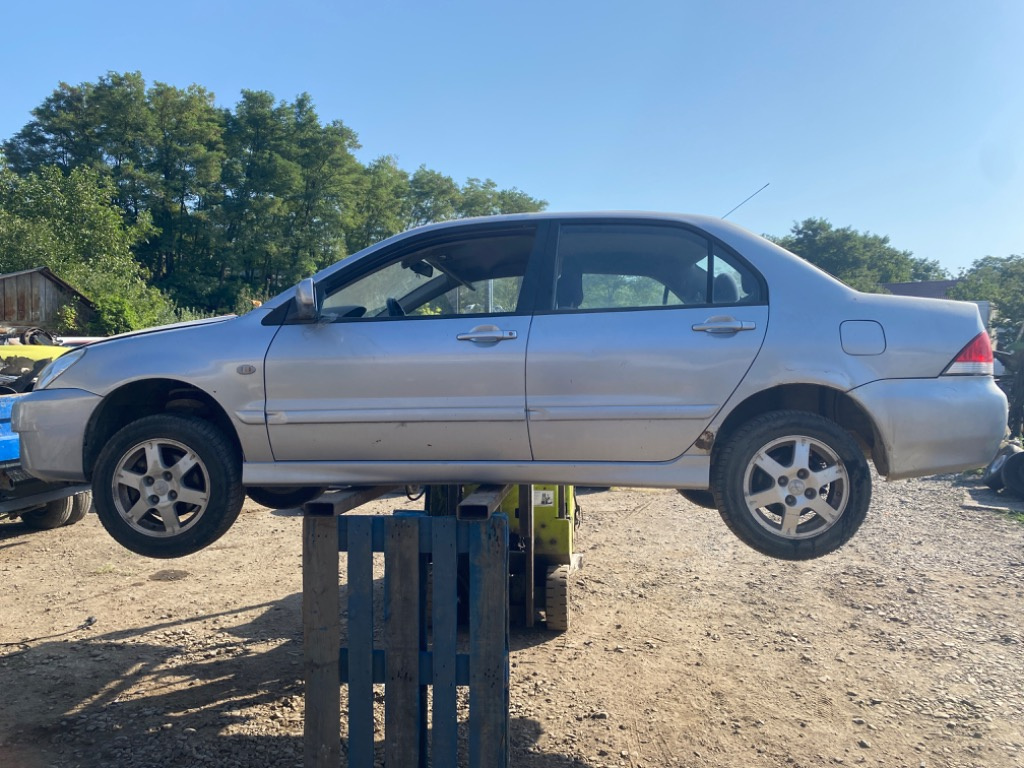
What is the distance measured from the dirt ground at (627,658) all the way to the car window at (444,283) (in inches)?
114

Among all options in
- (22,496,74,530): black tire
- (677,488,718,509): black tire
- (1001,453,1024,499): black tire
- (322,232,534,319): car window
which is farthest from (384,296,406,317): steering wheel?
(1001,453,1024,499): black tire

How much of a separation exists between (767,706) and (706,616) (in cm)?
171

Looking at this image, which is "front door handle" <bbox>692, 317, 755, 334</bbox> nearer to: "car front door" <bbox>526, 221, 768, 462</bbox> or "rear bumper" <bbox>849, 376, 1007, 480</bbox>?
"car front door" <bbox>526, 221, 768, 462</bbox>

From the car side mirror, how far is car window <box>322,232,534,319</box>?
0.12m

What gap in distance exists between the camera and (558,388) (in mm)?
3531

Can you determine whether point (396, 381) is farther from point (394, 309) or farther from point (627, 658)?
point (627, 658)

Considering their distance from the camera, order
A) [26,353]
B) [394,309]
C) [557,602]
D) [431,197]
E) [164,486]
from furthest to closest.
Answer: [431,197] → [26,353] → [557,602] → [394,309] → [164,486]

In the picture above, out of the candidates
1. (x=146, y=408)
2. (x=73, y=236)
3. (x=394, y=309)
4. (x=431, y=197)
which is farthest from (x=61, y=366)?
(x=431, y=197)

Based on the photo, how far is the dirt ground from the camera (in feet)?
16.5

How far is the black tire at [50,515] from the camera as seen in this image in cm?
930

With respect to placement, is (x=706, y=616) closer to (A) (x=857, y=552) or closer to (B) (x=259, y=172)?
(A) (x=857, y=552)

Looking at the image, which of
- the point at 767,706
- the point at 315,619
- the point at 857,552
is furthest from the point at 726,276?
the point at 857,552

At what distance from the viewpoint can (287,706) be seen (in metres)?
5.59

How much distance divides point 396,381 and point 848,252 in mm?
57066
